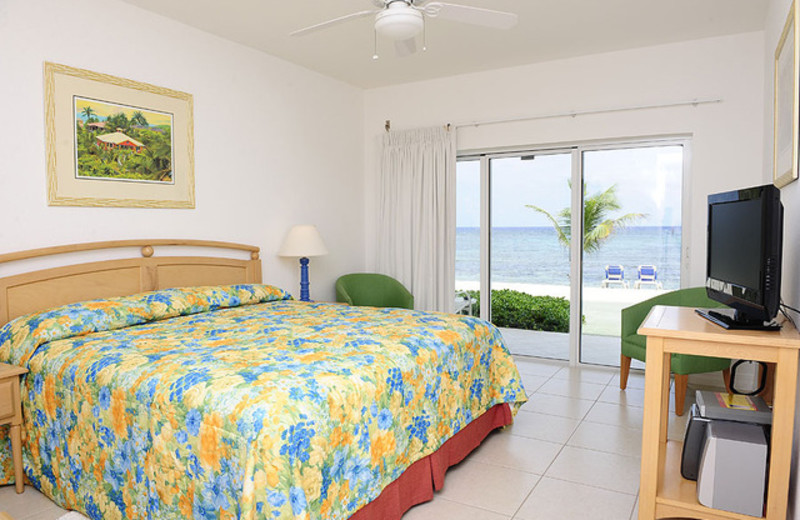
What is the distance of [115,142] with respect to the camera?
3316mm

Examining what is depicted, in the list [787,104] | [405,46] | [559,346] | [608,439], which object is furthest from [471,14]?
[559,346]

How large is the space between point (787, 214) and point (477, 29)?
233cm

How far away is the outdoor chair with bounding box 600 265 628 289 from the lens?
455cm

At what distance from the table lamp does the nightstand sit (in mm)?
2171

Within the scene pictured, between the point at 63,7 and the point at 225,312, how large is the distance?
1.96 m

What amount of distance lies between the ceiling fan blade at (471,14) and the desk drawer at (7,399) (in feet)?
8.20

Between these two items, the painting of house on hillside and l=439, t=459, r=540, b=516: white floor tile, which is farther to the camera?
the painting of house on hillside

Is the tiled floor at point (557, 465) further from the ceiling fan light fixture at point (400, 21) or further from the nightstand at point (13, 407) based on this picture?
the ceiling fan light fixture at point (400, 21)

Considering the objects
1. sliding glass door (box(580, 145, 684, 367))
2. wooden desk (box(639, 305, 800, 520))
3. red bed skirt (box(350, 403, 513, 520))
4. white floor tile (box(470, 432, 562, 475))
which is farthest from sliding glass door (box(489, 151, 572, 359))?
wooden desk (box(639, 305, 800, 520))

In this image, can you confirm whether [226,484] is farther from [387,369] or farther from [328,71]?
[328,71]

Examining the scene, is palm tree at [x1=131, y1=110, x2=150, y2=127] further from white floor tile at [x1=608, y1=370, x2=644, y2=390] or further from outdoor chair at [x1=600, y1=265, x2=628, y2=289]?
white floor tile at [x1=608, y1=370, x2=644, y2=390]

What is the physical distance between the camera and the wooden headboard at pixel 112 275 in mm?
2818

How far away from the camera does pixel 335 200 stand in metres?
5.16

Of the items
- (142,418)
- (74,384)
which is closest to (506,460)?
(142,418)
